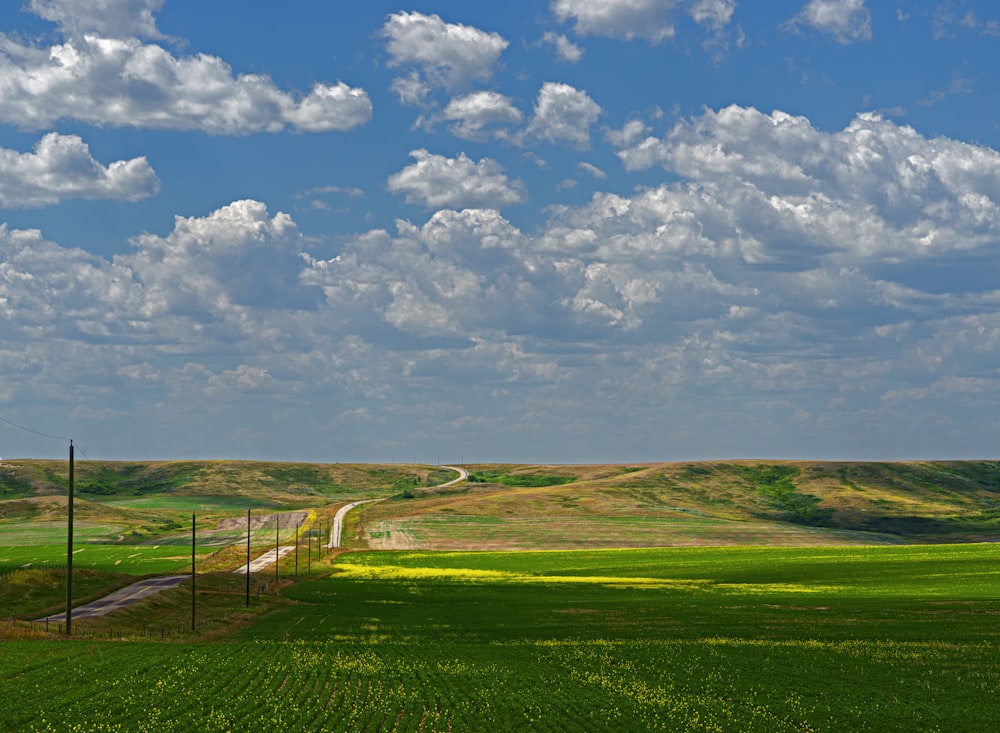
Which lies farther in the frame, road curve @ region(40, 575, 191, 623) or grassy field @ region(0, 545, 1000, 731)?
road curve @ region(40, 575, 191, 623)

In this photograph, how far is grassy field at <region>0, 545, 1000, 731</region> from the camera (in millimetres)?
44906

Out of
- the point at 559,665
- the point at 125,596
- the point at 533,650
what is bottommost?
the point at 125,596

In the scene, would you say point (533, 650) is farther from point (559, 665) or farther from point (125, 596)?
point (125, 596)

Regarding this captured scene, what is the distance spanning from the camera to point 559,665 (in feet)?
197

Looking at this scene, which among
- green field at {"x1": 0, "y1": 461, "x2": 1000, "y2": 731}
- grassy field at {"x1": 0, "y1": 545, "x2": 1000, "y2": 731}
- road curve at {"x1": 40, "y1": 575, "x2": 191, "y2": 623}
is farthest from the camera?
road curve at {"x1": 40, "y1": 575, "x2": 191, "y2": 623}

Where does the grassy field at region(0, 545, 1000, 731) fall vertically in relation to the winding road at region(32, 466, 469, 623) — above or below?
above

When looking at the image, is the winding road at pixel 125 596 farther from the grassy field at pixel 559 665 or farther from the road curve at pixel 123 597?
the grassy field at pixel 559 665

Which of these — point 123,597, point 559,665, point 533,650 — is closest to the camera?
point 559,665

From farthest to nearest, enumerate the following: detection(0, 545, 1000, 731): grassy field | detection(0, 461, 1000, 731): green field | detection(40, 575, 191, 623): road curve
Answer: detection(40, 575, 191, 623): road curve < detection(0, 461, 1000, 731): green field < detection(0, 545, 1000, 731): grassy field

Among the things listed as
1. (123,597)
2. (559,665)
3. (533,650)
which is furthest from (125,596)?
(559,665)

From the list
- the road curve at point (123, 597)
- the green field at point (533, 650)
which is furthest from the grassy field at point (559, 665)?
the road curve at point (123, 597)

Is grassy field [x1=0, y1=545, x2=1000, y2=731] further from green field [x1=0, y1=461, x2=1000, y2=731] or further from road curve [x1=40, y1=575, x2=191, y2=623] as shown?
road curve [x1=40, y1=575, x2=191, y2=623]

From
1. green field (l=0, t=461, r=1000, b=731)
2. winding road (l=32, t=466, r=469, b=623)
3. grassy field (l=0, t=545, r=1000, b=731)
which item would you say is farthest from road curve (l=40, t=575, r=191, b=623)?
grassy field (l=0, t=545, r=1000, b=731)

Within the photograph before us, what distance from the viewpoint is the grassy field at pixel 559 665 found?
147ft
